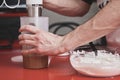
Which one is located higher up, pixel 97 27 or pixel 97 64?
pixel 97 27

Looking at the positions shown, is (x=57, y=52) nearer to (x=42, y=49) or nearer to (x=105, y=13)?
(x=42, y=49)

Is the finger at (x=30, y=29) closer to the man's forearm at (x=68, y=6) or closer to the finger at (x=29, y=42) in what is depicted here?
the finger at (x=29, y=42)

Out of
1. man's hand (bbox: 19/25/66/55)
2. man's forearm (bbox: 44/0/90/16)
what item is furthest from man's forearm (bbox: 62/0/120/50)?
man's forearm (bbox: 44/0/90/16)

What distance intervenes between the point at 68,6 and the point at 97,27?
0.45 metres

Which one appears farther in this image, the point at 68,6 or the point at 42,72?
the point at 68,6

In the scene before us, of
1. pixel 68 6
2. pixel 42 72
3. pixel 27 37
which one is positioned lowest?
pixel 42 72

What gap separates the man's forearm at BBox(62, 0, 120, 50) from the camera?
810 millimetres

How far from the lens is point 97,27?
816 mm

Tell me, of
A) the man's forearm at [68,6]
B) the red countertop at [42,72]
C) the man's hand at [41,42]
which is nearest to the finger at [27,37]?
the man's hand at [41,42]

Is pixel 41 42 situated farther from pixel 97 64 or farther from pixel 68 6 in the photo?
pixel 68 6

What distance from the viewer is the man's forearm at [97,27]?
810 millimetres

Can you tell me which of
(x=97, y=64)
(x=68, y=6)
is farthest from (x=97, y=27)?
(x=68, y=6)

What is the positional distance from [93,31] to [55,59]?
0.25m

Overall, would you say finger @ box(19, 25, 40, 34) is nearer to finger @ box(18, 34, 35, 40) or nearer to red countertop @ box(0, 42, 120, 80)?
finger @ box(18, 34, 35, 40)
